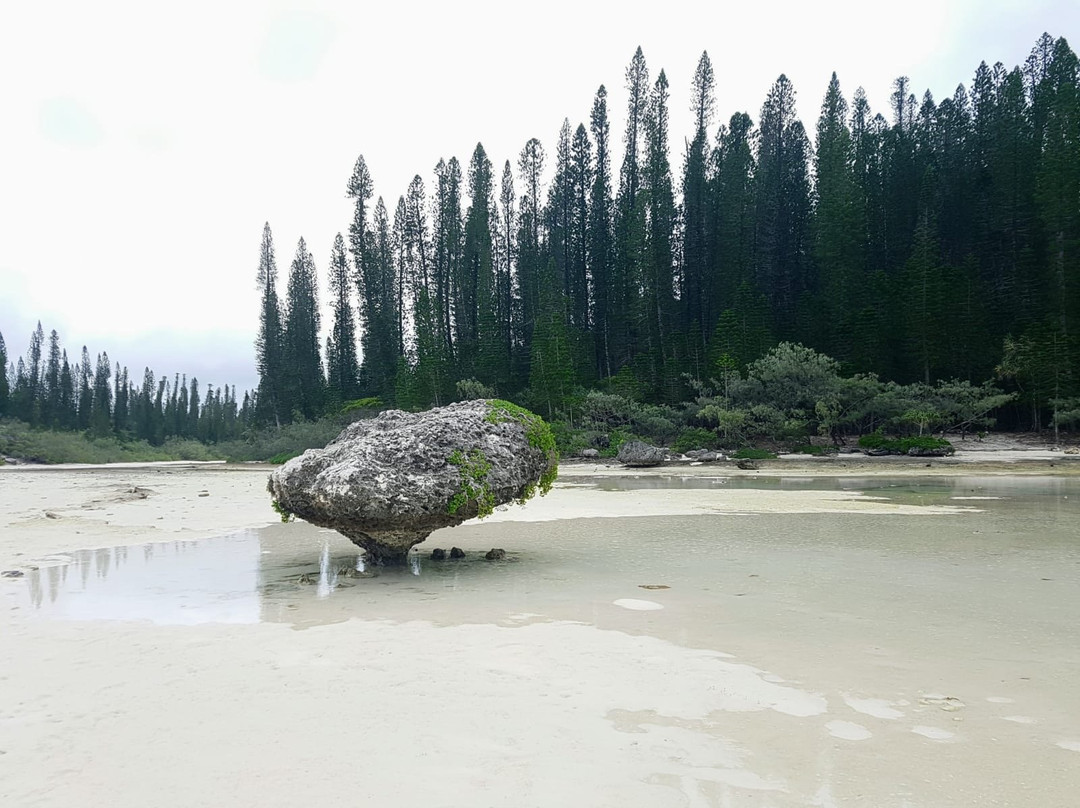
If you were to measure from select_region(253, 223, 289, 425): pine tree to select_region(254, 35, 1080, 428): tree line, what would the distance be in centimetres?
32

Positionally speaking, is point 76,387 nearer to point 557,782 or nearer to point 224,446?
point 224,446

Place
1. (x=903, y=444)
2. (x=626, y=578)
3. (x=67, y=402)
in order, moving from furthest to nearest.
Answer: (x=67, y=402), (x=903, y=444), (x=626, y=578)

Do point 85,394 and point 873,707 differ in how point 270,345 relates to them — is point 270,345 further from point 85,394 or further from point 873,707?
point 873,707

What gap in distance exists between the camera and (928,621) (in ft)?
19.0

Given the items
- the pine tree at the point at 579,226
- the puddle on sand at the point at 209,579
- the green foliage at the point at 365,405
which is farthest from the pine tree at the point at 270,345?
the puddle on sand at the point at 209,579

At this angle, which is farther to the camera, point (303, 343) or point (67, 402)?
point (67, 402)

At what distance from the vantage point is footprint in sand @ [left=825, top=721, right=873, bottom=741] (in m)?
3.50

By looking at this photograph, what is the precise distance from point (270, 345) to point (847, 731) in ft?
250

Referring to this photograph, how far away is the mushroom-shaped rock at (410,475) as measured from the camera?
321 inches

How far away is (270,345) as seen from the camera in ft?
237

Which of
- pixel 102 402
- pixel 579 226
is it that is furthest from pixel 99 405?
pixel 579 226

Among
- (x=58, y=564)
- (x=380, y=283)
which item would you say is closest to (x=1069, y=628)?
(x=58, y=564)

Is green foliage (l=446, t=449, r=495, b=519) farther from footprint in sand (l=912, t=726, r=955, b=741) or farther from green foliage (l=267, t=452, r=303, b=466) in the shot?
green foliage (l=267, t=452, r=303, b=466)

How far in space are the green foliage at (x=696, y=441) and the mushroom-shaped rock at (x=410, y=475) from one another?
2787 centimetres
